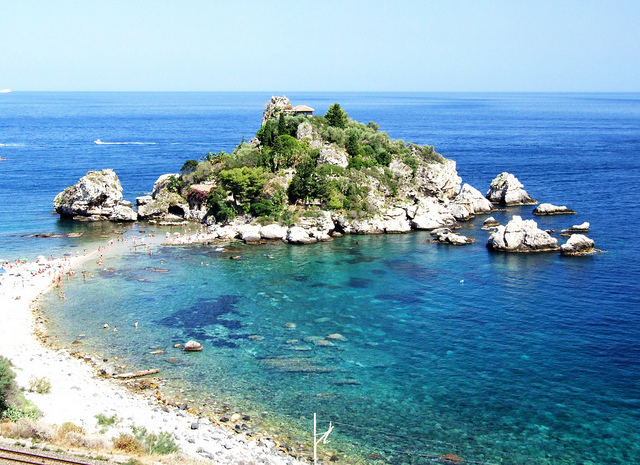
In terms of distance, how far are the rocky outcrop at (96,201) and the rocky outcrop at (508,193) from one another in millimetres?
64755

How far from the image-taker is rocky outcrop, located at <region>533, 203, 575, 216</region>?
91.9 m

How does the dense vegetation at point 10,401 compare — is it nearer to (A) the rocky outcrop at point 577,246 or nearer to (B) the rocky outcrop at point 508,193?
(A) the rocky outcrop at point 577,246

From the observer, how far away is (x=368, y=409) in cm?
3812

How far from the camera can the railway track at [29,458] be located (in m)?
25.6

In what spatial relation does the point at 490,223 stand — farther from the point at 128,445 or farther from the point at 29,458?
the point at 29,458

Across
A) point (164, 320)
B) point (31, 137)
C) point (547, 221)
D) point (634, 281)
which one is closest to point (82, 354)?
point (164, 320)

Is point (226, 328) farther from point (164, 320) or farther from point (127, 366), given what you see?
point (127, 366)

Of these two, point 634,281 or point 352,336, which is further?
point 634,281

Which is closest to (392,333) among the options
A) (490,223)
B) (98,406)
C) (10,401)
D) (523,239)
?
(98,406)

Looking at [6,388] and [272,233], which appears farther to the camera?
[272,233]

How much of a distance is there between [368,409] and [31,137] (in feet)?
630

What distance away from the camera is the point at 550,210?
9181 centimetres

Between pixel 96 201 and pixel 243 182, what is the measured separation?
2654cm

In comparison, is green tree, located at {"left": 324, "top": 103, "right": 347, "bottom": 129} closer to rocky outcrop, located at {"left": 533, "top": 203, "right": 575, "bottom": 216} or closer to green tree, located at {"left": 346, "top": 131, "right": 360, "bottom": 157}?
green tree, located at {"left": 346, "top": 131, "right": 360, "bottom": 157}
